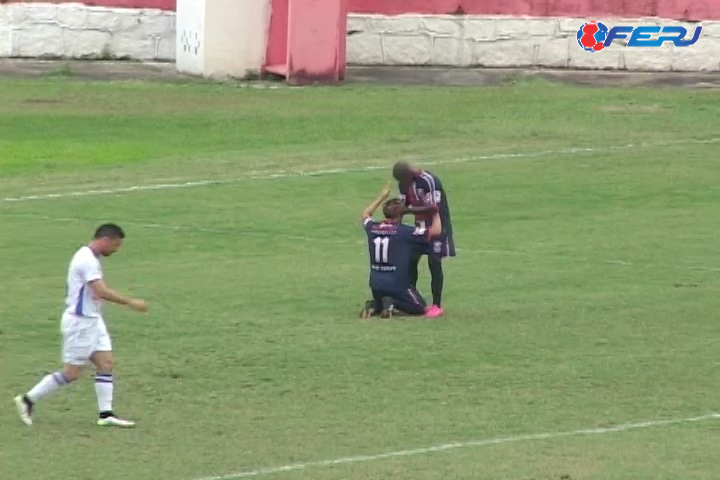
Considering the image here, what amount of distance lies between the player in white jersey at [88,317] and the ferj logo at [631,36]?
26.2 meters

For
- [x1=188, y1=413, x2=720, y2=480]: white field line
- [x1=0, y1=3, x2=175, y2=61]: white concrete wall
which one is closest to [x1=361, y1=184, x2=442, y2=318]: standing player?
[x1=188, y1=413, x2=720, y2=480]: white field line

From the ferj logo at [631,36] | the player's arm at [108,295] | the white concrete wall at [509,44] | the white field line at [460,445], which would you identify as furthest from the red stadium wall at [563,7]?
the player's arm at [108,295]

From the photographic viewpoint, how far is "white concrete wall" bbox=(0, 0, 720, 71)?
3756 centimetres

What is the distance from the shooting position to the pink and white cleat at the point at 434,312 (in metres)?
17.3

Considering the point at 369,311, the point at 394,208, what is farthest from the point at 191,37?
the point at 369,311

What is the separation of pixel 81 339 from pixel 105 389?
0.42 m

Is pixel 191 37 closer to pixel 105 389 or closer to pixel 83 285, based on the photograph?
pixel 105 389

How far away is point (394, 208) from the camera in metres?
17.3

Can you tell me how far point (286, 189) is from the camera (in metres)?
26.0

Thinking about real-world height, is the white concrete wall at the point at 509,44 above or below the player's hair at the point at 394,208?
below

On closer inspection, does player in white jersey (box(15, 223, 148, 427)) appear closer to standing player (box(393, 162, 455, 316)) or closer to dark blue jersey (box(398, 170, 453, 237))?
standing player (box(393, 162, 455, 316))

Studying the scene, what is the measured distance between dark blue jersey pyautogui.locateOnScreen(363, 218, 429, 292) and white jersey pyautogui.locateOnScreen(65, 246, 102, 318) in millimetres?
4971

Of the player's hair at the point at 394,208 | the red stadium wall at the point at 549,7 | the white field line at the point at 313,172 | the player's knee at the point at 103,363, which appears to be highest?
the red stadium wall at the point at 549,7

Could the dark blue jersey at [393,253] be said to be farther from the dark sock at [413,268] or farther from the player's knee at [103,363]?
the player's knee at [103,363]
